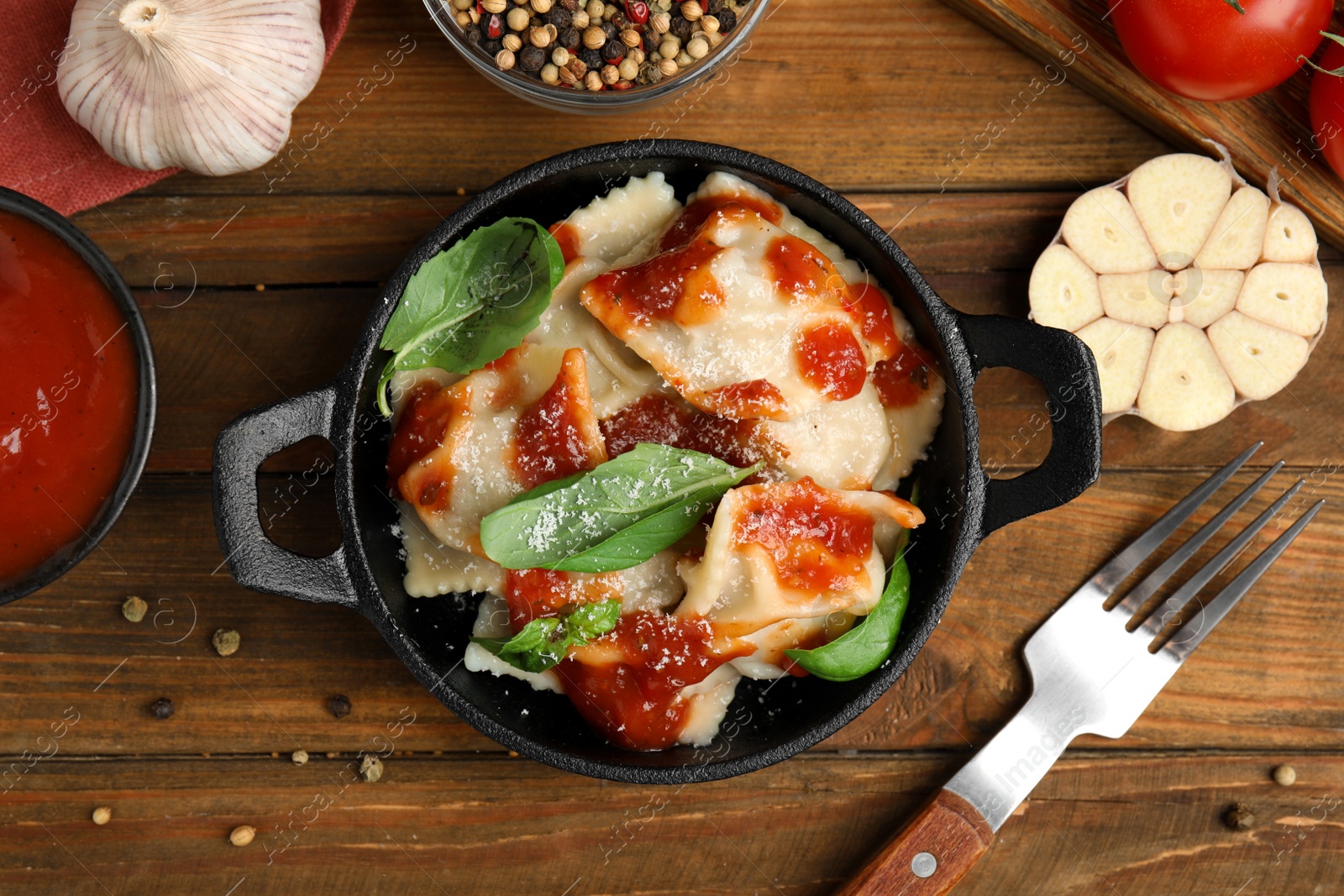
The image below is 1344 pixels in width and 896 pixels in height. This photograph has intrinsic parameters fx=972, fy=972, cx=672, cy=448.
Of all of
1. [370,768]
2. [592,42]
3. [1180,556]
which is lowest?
[370,768]

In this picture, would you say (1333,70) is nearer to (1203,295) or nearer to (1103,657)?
(1203,295)

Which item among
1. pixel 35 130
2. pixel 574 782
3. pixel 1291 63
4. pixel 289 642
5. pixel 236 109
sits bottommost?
pixel 574 782

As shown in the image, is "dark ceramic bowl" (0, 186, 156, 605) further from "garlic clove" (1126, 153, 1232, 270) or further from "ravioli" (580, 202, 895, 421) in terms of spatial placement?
"garlic clove" (1126, 153, 1232, 270)

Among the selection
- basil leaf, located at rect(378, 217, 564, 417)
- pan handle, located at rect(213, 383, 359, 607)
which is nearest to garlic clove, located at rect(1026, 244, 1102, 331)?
basil leaf, located at rect(378, 217, 564, 417)

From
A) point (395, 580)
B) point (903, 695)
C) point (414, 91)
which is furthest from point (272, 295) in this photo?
point (903, 695)

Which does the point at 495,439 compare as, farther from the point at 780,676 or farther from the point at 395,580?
the point at 780,676

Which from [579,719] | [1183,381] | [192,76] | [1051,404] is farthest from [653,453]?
[1183,381]
